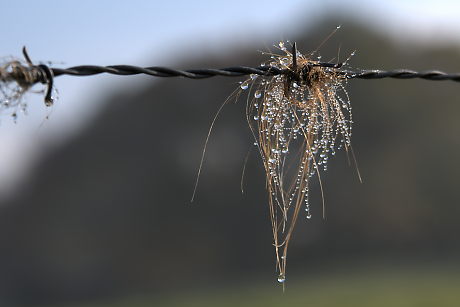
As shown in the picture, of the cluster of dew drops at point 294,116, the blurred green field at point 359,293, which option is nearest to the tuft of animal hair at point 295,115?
the cluster of dew drops at point 294,116

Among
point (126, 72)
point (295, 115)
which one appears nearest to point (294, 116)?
point (295, 115)

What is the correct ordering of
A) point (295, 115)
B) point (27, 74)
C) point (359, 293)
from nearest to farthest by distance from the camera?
point (27, 74) < point (295, 115) < point (359, 293)

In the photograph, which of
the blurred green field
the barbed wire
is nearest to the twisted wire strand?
the barbed wire

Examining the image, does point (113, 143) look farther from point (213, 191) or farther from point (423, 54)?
point (423, 54)

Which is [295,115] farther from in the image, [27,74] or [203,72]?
[27,74]

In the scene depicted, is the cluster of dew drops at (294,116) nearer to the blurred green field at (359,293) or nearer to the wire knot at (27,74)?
the wire knot at (27,74)

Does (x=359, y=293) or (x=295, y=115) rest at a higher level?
(x=295, y=115)

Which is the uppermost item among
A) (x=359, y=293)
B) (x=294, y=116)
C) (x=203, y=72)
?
(x=203, y=72)
